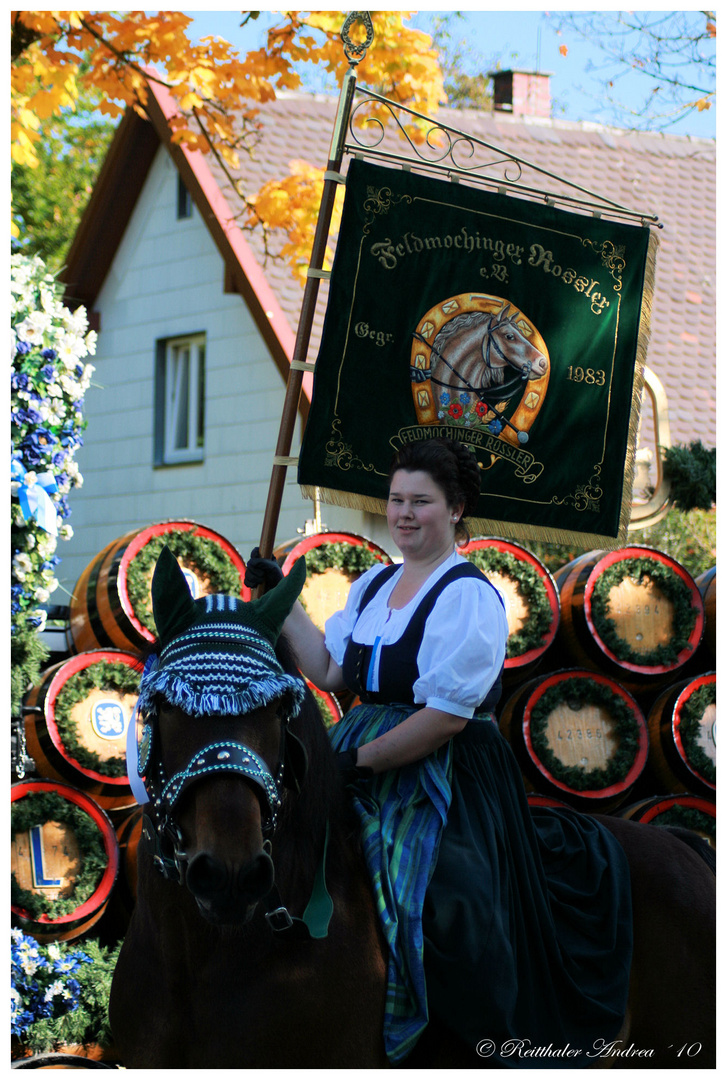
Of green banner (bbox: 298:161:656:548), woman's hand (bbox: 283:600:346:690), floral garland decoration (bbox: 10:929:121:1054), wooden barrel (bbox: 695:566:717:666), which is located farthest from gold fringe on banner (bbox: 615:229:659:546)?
floral garland decoration (bbox: 10:929:121:1054)

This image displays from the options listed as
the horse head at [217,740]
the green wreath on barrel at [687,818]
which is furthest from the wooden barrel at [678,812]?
the horse head at [217,740]

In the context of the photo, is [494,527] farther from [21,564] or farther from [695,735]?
[695,735]

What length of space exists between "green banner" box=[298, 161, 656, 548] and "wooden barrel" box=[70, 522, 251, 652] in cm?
150

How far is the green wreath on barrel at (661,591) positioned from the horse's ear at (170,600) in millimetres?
3426

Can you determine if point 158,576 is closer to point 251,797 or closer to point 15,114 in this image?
point 251,797

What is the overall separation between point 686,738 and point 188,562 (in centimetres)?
→ 259

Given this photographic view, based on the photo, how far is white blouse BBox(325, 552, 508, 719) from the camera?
2682mm

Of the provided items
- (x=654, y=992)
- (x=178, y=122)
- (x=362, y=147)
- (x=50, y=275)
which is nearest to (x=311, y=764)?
(x=654, y=992)

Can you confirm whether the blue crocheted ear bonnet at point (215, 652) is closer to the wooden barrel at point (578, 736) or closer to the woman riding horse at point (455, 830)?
the woman riding horse at point (455, 830)

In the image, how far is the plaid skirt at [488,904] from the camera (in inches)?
100

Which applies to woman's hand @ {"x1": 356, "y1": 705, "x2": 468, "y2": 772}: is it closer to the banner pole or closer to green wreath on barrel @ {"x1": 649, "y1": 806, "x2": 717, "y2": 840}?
the banner pole

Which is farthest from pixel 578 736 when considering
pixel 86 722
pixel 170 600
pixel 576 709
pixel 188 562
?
pixel 170 600

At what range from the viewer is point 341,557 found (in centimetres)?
520

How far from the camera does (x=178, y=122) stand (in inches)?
301
